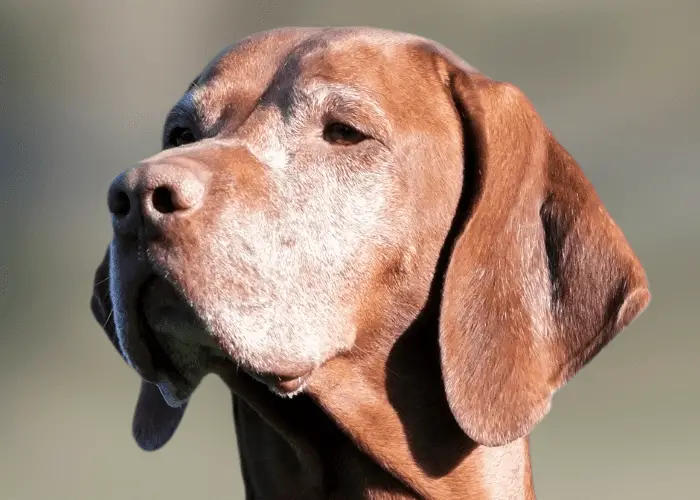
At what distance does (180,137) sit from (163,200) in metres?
0.80

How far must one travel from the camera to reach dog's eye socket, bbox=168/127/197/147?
3.05 m

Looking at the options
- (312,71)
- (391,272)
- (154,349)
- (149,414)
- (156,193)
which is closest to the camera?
(156,193)

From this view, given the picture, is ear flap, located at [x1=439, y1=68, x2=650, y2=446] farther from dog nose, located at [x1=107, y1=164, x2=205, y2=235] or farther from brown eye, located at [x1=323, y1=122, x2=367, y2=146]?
dog nose, located at [x1=107, y1=164, x2=205, y2=235]

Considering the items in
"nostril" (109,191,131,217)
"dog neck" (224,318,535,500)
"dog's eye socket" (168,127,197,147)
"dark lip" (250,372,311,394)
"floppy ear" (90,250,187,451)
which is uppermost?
"nostril" (109,191,131,217)

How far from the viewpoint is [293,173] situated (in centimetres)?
271

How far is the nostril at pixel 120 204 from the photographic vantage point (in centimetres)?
237

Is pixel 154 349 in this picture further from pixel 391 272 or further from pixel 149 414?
pixel 149 414

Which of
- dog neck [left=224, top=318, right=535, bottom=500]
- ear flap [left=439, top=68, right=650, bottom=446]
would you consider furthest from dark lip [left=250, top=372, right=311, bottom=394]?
ear flap [left=439, top=68, right=650, bottom=446]

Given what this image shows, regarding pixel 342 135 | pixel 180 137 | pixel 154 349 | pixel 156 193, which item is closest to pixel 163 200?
pixel 156 193

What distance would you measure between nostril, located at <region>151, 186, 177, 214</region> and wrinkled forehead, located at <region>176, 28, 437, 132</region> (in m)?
0.63

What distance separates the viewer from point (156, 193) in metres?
2.32

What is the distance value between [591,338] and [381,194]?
0.64 m

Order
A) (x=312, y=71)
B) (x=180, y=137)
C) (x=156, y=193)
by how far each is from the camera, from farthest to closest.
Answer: (x=180, y=137) → (x=312, y=71) → (x=156, y=193)

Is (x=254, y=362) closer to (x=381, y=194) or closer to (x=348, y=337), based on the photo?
(x=348, y=337)
